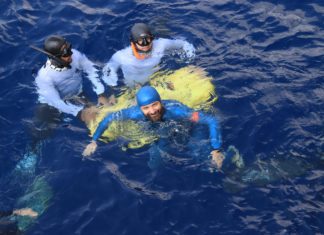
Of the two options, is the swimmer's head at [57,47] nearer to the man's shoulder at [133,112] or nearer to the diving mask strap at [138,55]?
the diving mask strap at [138,55]

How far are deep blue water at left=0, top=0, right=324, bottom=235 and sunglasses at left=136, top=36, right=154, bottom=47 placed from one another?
1.03 meters

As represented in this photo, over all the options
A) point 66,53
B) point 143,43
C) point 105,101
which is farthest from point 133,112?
point 66,53

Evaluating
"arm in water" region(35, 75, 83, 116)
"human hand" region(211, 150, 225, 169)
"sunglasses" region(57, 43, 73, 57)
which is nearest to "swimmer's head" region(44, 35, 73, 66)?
"sunglasses" region(57, 43, 73, 57)

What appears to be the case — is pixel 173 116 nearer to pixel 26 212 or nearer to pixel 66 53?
pixel 66 53

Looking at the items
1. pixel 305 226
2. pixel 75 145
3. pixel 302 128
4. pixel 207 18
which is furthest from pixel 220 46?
pixel 305 226

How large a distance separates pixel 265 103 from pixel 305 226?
3212 millimetres

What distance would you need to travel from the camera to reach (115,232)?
818cm

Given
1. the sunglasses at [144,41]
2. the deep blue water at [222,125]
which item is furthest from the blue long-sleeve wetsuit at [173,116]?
the sunglasses at [144,41]

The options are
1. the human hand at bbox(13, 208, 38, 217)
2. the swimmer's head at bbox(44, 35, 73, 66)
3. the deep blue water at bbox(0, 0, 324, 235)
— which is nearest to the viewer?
the deep blue water at bbox(0, 0, 324, 235)

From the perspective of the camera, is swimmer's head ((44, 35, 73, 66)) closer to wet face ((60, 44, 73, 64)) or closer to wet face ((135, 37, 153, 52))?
wet face ((60, 44, 73, 64))

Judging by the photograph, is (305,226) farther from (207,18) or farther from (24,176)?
(207,18)

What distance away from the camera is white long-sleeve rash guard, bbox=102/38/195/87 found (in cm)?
1098

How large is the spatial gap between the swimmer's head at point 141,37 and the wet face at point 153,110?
208 centimetres

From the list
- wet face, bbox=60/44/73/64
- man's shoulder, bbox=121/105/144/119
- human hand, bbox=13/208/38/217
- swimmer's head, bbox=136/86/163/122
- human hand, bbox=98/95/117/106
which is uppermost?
wet face, bbox=60/44/73/64
